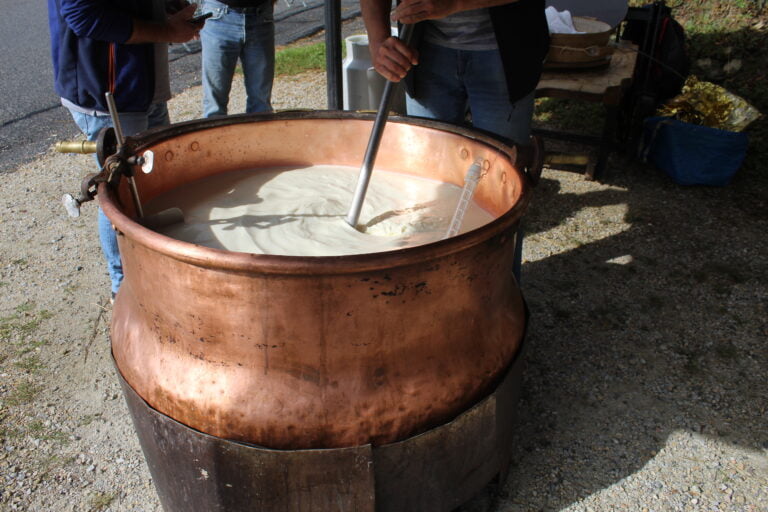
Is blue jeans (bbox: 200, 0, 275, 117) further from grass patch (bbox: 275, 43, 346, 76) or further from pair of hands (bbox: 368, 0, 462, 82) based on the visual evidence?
grass patch (bbox: 275, 43, 346, 76)

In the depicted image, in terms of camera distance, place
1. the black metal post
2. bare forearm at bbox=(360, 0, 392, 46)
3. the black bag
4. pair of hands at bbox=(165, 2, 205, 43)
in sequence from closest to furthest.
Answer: bare forearm at bbox=(360, 0, 392, 46)
pair of hands at bbox=(165, 2, 205, 43)
the black metal post
the black bag

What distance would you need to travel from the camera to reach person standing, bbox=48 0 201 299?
7.47ft

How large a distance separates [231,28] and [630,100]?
3.10 m

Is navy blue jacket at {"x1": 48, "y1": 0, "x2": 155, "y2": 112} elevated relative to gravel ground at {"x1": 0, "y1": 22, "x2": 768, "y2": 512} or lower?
elevated

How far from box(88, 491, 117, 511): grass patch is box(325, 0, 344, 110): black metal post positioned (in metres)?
2.43

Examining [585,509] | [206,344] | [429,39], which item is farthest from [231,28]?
[585,509]

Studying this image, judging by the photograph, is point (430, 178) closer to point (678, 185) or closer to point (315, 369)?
point (315, 369)

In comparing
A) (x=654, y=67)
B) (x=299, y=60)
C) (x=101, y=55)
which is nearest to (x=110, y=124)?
(x=101, y=55)

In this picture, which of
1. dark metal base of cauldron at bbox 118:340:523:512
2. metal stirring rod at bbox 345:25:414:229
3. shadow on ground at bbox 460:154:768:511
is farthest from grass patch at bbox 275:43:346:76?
dark metal base of cauldron at bbox 118:340:523:512

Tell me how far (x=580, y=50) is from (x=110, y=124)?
3.06 m

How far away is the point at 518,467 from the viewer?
2.13m

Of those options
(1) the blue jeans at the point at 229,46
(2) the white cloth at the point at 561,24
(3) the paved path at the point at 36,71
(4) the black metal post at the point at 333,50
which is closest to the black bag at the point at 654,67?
(2) the white cloth at the point at 561,24

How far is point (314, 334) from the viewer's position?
1.39 meters

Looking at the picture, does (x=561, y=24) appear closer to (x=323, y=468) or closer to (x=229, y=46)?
(x=229, y=46)
